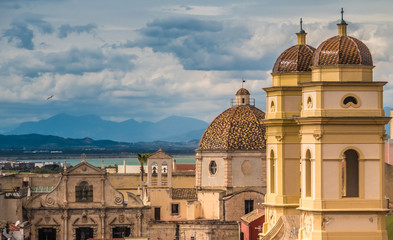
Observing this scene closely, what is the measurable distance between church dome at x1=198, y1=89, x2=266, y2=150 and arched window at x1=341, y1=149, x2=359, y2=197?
5436cm

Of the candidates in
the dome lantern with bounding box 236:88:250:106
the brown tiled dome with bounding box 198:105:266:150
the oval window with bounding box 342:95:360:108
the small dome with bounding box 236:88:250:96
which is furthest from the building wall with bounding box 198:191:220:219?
the oval window with bounding box 342:95:360:108

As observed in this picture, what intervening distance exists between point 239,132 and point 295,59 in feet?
162

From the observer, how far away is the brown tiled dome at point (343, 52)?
32.9 meters

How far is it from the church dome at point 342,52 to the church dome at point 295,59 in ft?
19.5

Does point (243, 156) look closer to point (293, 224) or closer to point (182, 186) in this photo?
point (182, 186)

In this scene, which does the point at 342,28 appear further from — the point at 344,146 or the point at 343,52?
the point at 344,146

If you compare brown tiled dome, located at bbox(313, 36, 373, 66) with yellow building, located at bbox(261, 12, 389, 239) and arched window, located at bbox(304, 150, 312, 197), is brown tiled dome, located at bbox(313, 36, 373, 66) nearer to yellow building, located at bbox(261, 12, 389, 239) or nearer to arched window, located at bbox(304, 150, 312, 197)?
yellow building, located at bbox(261, 12, 389, 239)

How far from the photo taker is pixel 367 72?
32.9 meters

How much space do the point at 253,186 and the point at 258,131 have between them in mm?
4270

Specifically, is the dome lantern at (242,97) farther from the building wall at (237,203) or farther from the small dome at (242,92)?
the building wall at (237,203)

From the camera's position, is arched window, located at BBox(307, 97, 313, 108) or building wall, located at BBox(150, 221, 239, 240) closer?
arched window, located at BBox(307, 97, 313, 108)

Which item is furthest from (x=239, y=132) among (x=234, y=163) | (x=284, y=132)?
(x=284, y=132)

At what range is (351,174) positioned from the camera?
33.8 meters

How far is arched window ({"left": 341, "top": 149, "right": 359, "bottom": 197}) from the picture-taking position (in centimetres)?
3359
